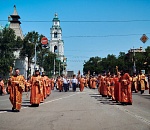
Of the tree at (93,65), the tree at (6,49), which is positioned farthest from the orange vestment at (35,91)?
the tree at (93,65)

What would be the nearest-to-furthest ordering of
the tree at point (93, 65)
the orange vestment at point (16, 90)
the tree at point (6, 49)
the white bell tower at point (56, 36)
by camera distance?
the orange vestment at point (16, 90)
the tree at point (6, 49)
the tree at point (93, 65)
the white bell tower at point (56, 36)

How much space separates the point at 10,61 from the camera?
60.4 meters

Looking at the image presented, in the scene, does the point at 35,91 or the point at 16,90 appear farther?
the point at 35,91

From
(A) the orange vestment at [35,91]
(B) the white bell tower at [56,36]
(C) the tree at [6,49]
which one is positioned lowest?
(A) the orange vestment at [35,91]

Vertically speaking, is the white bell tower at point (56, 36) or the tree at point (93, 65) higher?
the white bell tower at point (56, 36)

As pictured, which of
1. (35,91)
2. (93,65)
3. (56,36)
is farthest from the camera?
(93,65)

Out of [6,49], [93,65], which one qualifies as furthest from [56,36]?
[6,49]

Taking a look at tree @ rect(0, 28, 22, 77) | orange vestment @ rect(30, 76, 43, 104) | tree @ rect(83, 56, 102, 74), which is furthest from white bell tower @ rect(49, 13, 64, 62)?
orange vestment @ rect(30, 76, 43, 104)

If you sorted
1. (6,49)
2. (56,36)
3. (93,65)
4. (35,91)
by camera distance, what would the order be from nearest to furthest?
(35,91), (6,49), (56,36), (93,65)

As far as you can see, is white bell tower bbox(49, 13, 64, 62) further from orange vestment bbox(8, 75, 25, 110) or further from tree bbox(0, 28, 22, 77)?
orange vestment bbox(8, 75, 25, 110)

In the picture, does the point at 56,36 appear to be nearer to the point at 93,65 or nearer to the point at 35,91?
the point at 93,65

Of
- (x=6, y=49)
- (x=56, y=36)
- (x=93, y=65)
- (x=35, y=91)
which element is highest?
(x=56, y=36)

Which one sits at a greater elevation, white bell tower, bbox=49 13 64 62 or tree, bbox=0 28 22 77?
white bell tower, bbox=49 13 64 62

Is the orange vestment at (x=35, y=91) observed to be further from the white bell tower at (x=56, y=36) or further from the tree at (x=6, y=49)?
the white bell tower at (x=56, y=36)
